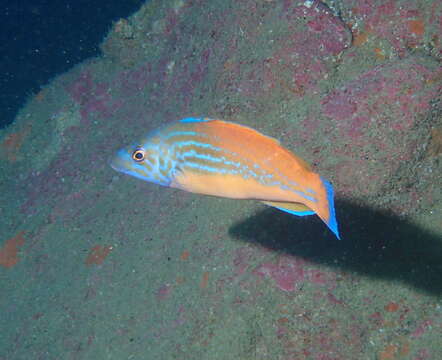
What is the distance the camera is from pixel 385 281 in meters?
3.22

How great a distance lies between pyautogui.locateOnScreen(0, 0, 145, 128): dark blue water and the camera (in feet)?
108

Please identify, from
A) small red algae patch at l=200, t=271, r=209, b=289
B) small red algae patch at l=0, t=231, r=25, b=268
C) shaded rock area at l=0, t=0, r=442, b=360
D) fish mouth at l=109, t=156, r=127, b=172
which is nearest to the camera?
fish mouth at l=109, t=156, r=127, b=172

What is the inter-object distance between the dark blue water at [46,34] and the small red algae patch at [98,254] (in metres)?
31.4

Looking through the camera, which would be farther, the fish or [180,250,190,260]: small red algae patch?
[180,250,190,260]: small red algae patch

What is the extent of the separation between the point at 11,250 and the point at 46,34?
33.5 m

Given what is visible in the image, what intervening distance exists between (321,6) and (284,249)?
3037 millimetres

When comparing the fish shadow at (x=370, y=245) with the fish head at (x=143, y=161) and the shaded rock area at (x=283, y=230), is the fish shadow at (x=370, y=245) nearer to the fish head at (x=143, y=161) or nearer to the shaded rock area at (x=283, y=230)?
the shaded rock area at (x=283, y=230)

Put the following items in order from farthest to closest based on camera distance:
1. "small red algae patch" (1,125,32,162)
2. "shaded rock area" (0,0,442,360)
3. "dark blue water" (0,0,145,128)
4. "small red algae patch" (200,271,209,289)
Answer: "dark blue water" (0,0,145,128) < "small red algae patch" (1,125,32,162) < "small red algae patch" (200,271,209,289) < "shaded rock area" (0,0,442,360)

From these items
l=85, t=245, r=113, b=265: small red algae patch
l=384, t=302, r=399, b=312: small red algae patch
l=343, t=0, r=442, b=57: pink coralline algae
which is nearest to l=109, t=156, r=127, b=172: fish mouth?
l=384, t=302, r=399, b=312: small red algae patch

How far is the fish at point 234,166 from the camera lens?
204cm

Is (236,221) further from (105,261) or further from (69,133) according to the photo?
(69,133)

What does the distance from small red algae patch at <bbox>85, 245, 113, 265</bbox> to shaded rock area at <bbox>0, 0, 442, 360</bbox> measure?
6cm

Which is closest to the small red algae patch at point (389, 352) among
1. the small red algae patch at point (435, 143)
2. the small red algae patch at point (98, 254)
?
the small red algae patch at point (435, 143)

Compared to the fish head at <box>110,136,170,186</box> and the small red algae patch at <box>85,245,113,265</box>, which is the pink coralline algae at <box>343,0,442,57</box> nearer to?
the fish head at <box>110,136,170,186</box>
